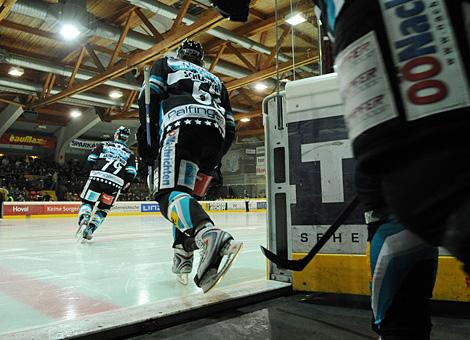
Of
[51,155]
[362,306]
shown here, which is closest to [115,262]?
[362,306]

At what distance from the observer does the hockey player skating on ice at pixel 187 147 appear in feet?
5.00

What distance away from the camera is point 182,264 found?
2.04 meters

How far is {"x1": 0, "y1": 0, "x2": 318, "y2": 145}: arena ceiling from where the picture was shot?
24.1ft

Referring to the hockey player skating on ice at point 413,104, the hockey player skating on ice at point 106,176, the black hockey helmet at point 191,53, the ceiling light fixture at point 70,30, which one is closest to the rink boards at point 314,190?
the black hockey helmet at point 191,53

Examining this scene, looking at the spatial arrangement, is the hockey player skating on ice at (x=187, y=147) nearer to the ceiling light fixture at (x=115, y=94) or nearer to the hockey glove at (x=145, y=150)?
the hockey glove at (x=145, y=150)

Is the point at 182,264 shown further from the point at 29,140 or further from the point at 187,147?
the point at 29,140

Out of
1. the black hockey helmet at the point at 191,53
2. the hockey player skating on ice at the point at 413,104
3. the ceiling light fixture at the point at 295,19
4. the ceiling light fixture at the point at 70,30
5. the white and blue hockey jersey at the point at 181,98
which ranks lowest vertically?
the hockey player skating on ice at the point at 413,104

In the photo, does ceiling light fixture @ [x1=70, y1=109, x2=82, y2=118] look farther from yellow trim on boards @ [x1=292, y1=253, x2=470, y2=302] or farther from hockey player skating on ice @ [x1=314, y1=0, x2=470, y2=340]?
hockey player skating on ice @ [x1=314, y1=0, x2=470, y2=340]

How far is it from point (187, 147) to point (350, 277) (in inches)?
35.4

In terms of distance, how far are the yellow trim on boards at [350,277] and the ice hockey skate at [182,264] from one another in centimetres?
55

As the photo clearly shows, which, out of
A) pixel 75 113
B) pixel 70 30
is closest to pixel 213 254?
pixel 70 30

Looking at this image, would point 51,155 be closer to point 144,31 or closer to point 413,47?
point 144,31

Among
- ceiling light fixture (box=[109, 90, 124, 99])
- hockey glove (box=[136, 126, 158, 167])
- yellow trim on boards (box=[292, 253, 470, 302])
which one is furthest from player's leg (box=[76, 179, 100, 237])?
ceiling light fixture (box=[109, 90, 124, 99])

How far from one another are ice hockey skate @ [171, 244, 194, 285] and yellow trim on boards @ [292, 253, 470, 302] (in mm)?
552
